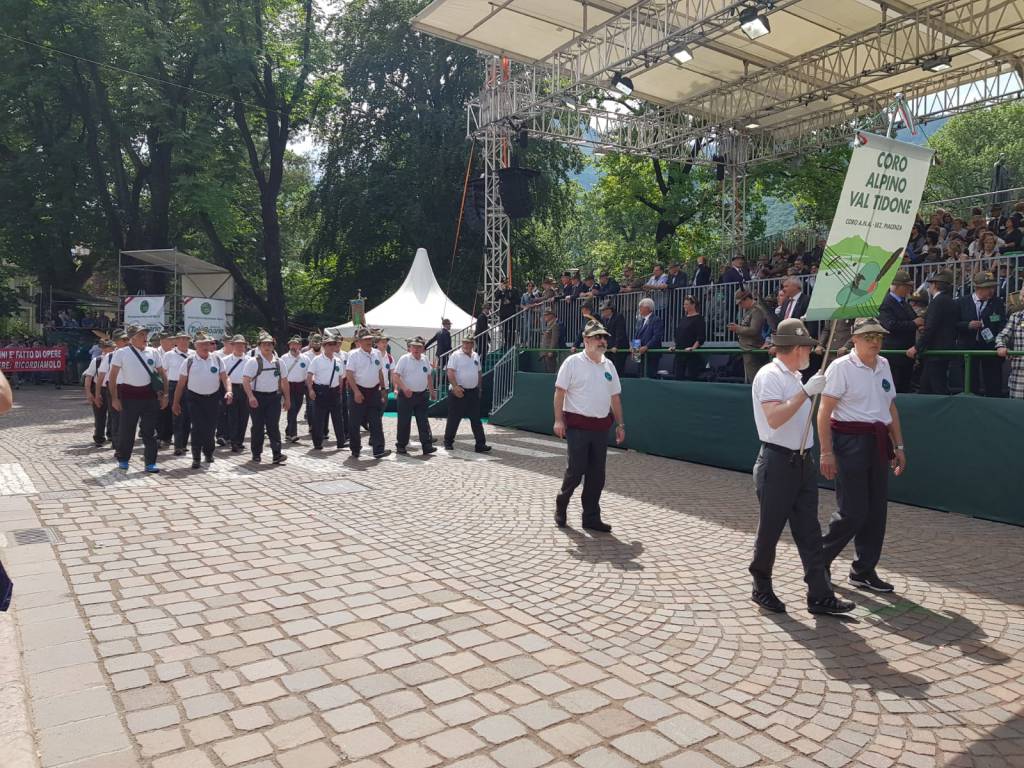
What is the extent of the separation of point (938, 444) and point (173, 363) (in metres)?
10.7

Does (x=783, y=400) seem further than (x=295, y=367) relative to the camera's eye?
No

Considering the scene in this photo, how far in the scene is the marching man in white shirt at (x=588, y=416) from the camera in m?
6.82

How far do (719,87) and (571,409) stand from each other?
13266 millimetres

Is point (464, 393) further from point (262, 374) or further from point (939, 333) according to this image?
point (939, 333)

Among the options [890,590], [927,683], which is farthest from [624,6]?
[927,683]

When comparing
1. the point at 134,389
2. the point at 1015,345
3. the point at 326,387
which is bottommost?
the point at 326,387

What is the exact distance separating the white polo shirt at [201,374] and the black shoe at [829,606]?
843cm

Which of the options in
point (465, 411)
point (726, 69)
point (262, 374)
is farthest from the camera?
point (726, 69)

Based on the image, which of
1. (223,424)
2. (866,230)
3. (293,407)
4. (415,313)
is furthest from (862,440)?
(415,313)

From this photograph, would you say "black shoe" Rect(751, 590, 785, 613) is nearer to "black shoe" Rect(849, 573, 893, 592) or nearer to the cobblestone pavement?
the cobblestone pavement

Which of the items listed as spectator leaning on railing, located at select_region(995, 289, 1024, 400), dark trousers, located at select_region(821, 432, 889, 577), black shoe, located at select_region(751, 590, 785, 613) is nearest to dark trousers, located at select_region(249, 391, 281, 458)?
black shoe, located at select_region(751, 590, 785, 613)

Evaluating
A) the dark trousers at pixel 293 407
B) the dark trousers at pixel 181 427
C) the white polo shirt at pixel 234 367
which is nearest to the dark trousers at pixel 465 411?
the dark trousers at pixel 293 407

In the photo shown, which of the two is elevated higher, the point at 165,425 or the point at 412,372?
the point at 412,372

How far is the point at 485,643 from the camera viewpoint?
4.10 m
